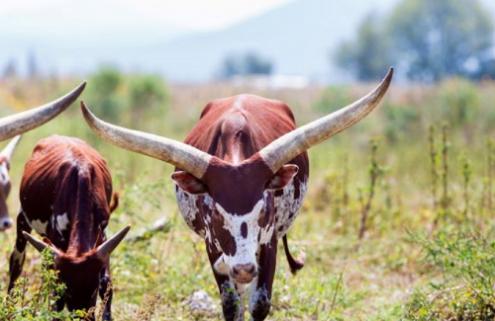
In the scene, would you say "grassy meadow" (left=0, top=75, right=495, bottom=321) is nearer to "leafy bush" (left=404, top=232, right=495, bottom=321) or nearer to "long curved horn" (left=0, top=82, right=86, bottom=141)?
"leafy bush" (left=404, top=232, right=495, bottom=321)

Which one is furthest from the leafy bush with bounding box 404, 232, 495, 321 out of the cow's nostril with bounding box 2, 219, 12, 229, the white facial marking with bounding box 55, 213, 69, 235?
the cow's nostril with bounding box 2, 219, 12, 229

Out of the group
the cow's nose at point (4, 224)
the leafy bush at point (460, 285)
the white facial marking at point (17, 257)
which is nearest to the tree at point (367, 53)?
the cow's nose at point (4, 224)

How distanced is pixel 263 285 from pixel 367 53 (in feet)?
283

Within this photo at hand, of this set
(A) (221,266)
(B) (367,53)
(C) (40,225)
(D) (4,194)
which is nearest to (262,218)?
(A) (221,266)

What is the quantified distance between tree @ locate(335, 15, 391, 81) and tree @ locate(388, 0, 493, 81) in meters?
1.78

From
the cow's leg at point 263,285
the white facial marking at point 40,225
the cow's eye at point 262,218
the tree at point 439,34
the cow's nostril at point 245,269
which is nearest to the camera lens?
the cow's nostril at point 245,269

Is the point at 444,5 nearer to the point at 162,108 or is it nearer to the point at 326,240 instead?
the point at 162,108

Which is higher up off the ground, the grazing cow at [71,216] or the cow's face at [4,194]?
the grazing cow at [71,216]

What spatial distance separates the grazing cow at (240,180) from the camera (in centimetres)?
572

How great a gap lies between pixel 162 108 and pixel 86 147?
18.9m

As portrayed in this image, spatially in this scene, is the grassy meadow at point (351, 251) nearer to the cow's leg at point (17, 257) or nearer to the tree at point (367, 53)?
the cow's leg at point (17, 257)

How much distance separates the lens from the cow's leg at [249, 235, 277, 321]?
6.37 m

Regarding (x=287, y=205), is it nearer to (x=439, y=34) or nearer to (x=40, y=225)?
(x=40, y=225)

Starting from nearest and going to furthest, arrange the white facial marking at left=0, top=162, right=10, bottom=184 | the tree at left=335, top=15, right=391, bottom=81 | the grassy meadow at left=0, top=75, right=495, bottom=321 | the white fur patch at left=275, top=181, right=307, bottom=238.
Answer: the white fur patch at left=275, top=181, right=307, bottom=238, the grassy meadow at left=0, top=75, right=495, bottom=321, the white facial marking at left=0, top=162, right=10, bottom=184, the tree at left=335, top=15, right=391, bottom=81
